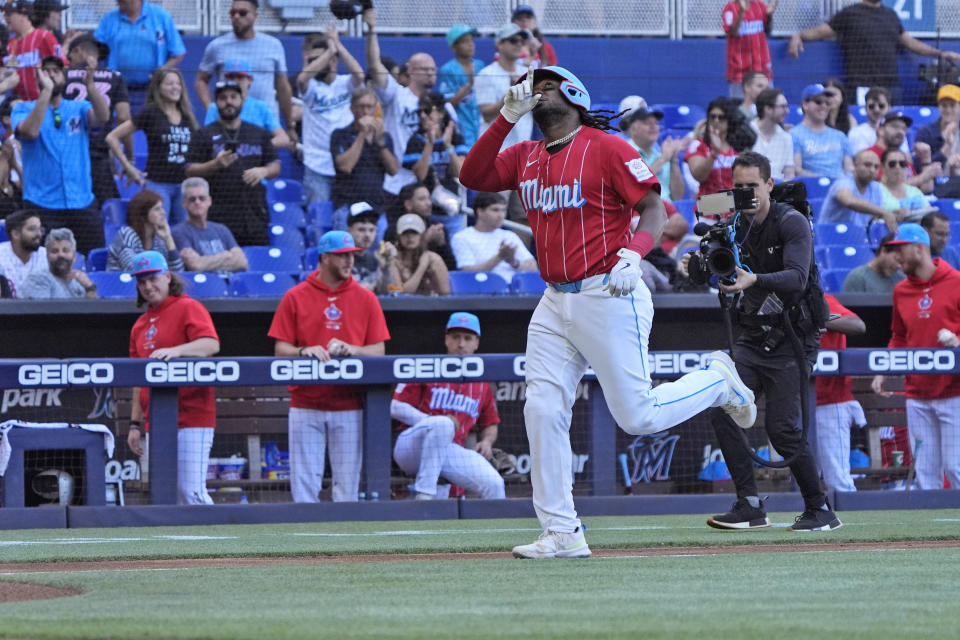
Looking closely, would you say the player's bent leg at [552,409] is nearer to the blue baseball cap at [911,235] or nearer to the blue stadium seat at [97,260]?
the blue baseball cap at [911,235]

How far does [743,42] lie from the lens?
14.9 metres

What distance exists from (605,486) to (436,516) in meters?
1.13

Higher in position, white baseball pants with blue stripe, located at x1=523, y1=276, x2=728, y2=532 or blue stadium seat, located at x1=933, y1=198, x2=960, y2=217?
blue stadium seat, located at x1=933, y1=198, x2=960, y2=217

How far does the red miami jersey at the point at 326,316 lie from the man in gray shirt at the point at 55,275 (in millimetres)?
2017

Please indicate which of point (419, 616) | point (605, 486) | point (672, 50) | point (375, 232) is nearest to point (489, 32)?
point (672, 50)

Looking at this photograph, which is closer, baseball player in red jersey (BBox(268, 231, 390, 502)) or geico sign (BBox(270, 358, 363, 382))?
geico sign (BBox(270, 358, 363, 382))

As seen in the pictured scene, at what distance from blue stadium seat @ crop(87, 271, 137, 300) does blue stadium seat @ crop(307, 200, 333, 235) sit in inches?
73.2

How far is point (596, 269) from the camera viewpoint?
18.1 feet

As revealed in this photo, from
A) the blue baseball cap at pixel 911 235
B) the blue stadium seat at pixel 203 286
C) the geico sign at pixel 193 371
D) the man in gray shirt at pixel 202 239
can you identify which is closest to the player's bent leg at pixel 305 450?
the geico sign at pixel 193 371

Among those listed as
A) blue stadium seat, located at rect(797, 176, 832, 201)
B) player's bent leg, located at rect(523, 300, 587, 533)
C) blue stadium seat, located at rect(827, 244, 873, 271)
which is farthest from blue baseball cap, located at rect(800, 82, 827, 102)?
player's bent leg, located at rect(523, 300, 587, 533)

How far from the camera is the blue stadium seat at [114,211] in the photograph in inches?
448

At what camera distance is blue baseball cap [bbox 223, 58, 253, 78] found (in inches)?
468

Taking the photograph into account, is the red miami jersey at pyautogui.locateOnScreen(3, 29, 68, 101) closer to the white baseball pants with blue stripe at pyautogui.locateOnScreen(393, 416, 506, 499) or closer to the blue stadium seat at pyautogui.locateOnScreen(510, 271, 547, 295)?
the blue stadium seat at pyautogui.locateOnScreen(510, 271, 547, 295)

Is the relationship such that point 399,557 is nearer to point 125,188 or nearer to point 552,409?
point 552,409
